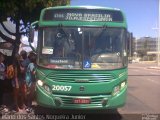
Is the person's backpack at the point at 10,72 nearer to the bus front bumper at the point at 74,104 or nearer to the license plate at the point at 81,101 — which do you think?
the bus front bumper at the point at 74,104

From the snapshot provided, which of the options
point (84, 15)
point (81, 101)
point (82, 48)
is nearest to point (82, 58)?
point (82, 48)

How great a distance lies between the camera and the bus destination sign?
1070cm

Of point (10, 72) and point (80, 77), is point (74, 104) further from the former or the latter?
point (10, 72)

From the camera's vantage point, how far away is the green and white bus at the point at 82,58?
10062 mm

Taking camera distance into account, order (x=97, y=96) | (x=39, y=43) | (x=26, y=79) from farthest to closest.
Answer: (x=26, y=79)
(x=39, y=43)
(x=97, y=96)

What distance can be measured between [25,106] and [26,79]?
0.89m

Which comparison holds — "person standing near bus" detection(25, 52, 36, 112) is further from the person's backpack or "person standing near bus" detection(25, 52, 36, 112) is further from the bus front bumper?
the bus front bumper

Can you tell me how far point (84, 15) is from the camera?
10750mm

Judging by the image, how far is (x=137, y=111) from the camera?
12.5m

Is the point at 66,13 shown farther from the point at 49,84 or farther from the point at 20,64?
the point at 20,64

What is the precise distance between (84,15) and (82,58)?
118 cm

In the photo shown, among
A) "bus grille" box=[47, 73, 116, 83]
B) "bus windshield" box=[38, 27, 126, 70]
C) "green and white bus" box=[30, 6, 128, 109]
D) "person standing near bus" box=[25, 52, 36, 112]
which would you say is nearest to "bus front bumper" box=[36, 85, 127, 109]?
"green and white bus" box=[30, 6, 128, 109]

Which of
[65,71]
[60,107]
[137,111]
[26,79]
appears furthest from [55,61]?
[137,111]

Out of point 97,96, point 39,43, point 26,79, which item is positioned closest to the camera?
point 97,96
